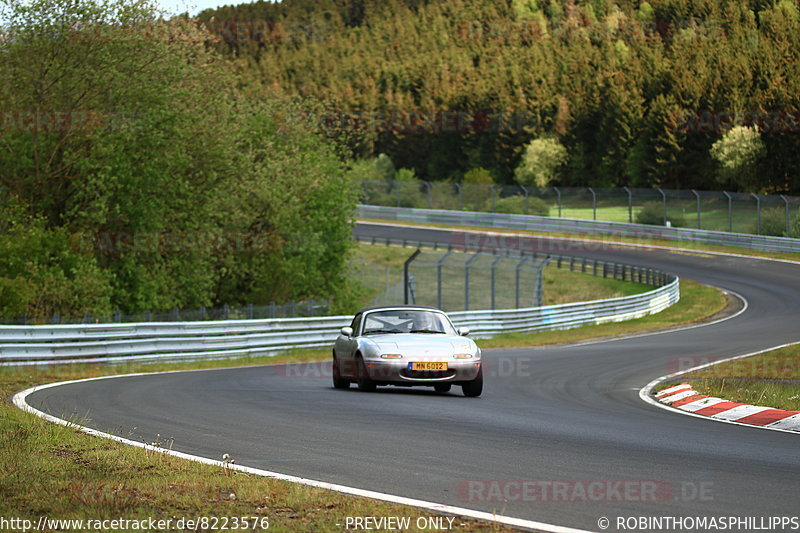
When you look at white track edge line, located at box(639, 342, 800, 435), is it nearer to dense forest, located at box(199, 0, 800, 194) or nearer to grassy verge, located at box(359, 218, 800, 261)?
dense forest, located at box(199, 0, 800, 194)

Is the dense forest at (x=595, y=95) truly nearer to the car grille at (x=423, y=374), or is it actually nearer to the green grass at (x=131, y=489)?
the car grille at (x=423, y=374)

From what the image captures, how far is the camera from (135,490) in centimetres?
724

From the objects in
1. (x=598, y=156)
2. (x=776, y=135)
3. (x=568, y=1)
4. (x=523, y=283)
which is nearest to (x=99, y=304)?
(x=523, y=283)

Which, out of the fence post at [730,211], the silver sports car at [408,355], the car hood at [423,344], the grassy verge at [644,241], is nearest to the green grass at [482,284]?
the grassy verge at [644,241]

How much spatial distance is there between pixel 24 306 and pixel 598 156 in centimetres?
7816

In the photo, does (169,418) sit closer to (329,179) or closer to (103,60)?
(103,60)

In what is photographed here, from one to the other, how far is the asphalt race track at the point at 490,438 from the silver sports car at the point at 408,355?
0.99ft

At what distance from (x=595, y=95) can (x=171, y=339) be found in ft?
271

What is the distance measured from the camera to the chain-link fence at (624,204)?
2317 inches

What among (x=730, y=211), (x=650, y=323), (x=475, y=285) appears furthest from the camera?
(x=730, y=211)

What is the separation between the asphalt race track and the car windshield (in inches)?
39.4

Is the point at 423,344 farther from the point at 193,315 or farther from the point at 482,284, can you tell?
the point at 482,284

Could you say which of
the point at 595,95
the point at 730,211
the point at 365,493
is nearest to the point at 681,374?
the point at 365,493

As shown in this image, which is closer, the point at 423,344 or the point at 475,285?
the point at 423,344
